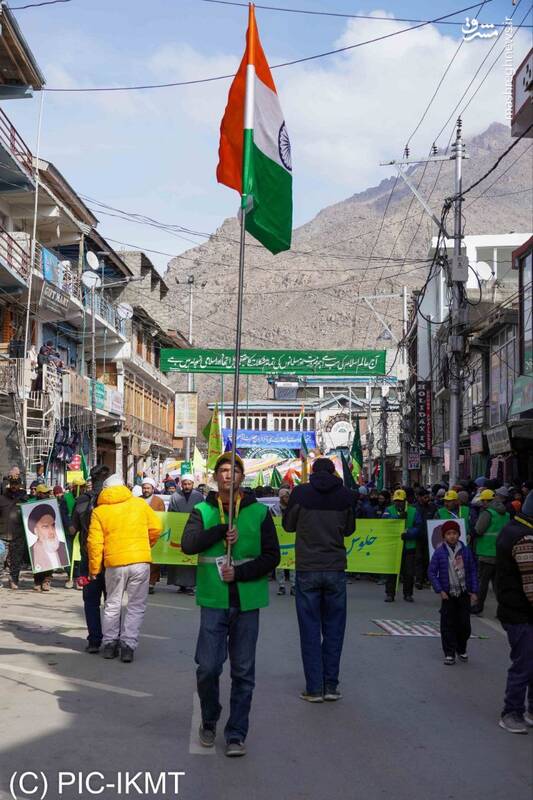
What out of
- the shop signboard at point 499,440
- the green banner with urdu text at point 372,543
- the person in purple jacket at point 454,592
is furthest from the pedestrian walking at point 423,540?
A: the person in purple jacket at point 454,592

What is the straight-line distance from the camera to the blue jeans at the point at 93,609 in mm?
9992

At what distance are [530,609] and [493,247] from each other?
1960 inches

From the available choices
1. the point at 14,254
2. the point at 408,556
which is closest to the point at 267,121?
the point at 408,556

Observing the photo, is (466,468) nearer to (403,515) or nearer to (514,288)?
(514,288)

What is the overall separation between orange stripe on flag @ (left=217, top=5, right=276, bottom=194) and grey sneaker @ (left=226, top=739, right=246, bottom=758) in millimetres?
4077

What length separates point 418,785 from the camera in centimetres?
554

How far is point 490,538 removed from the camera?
13.7 metres

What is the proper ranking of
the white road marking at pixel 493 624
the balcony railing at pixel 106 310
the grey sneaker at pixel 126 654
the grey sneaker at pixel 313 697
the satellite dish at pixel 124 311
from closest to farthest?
the grey sneaker at pixel 313 697, the grey sneaker at pixel 126 654, the white road marking at pixel 493 624, the balcony railing at pixel 106 310, the satellite dish at pixel 124 311

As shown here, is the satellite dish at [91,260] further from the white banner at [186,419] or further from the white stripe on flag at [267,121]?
the white stripe on flag at [267,121]

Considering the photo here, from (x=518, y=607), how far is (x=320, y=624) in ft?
5.83

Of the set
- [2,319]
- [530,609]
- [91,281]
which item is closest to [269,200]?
[530,609]

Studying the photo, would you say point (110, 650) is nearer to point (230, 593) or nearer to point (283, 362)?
point (230, 593)

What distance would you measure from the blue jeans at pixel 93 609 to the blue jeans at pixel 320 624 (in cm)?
278

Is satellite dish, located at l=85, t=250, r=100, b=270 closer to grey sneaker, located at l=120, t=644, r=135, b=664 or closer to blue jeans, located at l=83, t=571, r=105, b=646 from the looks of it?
blue jeans, located at l=83, t=571, r=105, b=646
